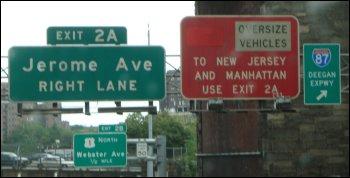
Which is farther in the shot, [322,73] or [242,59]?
[322,73]

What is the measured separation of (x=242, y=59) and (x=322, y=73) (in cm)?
334

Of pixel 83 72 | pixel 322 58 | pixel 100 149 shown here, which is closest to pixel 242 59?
pixel 83 72

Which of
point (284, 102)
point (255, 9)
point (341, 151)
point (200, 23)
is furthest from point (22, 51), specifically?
point (341, 151)

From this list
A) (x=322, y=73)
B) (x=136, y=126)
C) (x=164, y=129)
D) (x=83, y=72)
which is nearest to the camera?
(x=83, y=72)

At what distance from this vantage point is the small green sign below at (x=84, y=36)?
46.8 feet

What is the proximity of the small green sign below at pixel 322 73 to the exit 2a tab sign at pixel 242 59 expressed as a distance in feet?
9.30

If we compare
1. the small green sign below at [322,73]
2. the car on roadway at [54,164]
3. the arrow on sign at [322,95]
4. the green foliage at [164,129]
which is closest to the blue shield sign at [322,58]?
the small green sign below at [322,73]

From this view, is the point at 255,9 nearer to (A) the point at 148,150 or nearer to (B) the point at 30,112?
(A) the point at 148,150

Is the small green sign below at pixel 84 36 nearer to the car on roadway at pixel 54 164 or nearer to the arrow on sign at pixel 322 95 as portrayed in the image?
the arrow on sign at pixel 322 95

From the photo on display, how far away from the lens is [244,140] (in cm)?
2109

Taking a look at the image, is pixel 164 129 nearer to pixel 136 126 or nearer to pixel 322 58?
pixel 136 126

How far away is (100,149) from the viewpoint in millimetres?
22922

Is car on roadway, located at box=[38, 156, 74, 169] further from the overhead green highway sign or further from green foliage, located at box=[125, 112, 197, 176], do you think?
the overhead green highway sign

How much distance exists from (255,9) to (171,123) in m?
55.4
